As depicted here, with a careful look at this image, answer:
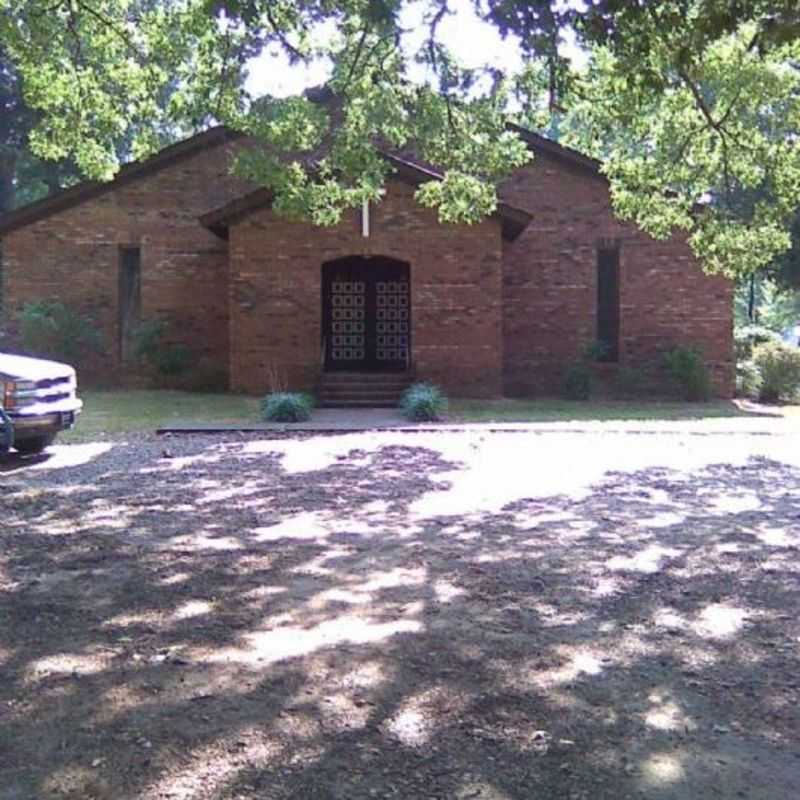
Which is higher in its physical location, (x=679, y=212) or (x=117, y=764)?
(x=679, y=212)

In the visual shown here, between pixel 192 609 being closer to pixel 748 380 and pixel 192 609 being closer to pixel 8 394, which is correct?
pixel 8 394

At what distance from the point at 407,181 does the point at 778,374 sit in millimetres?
9610

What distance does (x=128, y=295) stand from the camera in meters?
22.6

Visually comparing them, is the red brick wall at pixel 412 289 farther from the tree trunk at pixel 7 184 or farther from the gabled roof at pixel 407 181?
the tree trunk at pixel 7 184

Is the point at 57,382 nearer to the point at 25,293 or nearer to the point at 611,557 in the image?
the point at 611,557

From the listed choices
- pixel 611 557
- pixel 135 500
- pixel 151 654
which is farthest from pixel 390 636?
pixel 135 500

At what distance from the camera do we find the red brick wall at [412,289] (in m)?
20.1

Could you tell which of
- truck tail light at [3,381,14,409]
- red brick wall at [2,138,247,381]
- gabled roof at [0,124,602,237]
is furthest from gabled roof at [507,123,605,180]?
truck tail light at [3,381,14,409]

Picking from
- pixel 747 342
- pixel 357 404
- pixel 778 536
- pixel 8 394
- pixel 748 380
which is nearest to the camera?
pixel 778 536

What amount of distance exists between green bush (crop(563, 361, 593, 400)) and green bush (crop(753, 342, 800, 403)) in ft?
14.5

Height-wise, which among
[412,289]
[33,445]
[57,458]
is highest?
[412,289]

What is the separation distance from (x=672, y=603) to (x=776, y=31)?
10.7ft

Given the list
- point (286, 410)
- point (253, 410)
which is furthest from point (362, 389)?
point (286, 410)

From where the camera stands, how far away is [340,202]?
59.4ft
